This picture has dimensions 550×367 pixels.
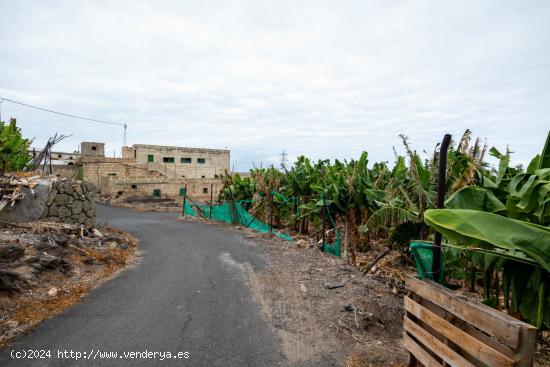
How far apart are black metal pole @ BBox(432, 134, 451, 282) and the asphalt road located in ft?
8.46

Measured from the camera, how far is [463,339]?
342 centimetres

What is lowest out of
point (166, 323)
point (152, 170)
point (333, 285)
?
point (166, 323)

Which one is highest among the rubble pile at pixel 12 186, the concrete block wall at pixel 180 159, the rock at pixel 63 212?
the concrete block wall at pixel 180 159

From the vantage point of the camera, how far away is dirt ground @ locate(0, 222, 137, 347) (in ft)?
18.7

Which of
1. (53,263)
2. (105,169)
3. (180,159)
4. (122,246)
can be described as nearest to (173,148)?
(180,159)

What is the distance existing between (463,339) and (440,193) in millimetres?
1844

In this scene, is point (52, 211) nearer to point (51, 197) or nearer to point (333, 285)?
point (51, 197)

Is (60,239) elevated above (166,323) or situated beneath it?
elevated above

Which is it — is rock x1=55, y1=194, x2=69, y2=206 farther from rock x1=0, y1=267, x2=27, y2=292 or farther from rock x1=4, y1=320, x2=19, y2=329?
rock x1=4, y1=320, x2=19, y2=329

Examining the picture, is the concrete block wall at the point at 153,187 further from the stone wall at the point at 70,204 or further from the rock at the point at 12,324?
the rock at the point at 12,324

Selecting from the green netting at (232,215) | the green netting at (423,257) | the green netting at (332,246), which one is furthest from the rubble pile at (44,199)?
the green netting at (423,257)

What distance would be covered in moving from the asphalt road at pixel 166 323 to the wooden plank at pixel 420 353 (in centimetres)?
180

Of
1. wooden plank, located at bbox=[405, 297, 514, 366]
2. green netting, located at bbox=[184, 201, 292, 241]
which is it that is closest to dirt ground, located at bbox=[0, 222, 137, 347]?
wooden plank, located at bbox=[405, 297, 514, 366]

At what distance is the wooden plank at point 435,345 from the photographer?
3.48 meters
